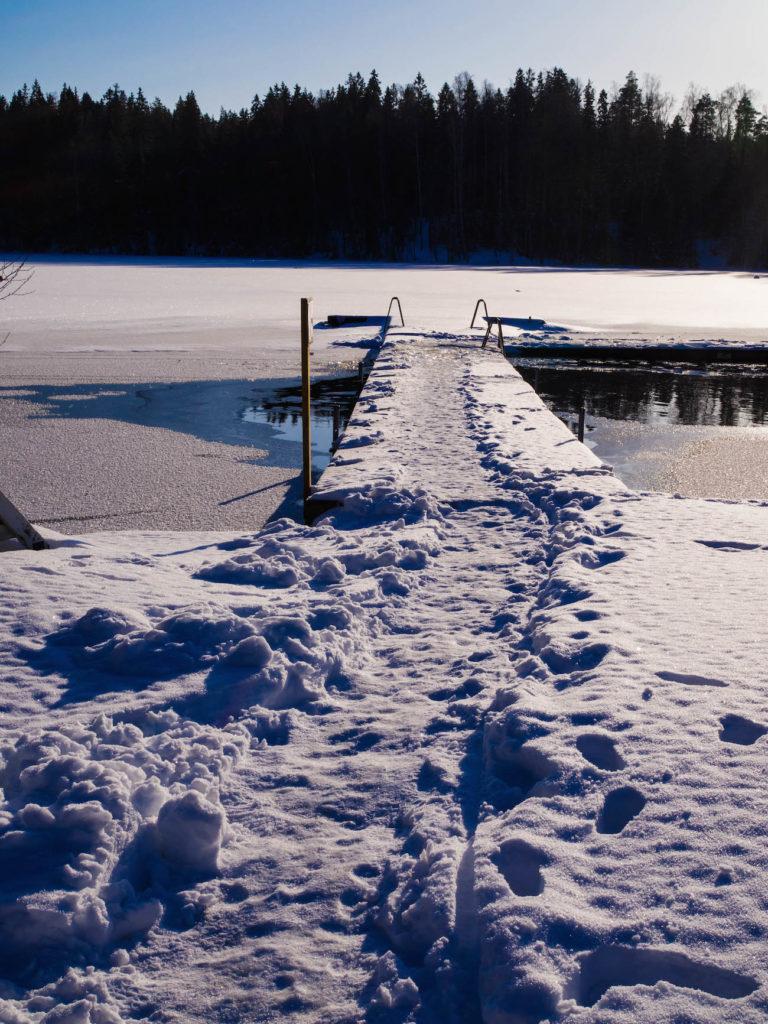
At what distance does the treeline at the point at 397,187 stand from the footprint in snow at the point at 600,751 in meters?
63.8

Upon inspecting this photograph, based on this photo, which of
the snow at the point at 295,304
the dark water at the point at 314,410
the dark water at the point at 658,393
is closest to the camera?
the dark water at the point at 314,410

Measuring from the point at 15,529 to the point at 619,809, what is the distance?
3.66 meters

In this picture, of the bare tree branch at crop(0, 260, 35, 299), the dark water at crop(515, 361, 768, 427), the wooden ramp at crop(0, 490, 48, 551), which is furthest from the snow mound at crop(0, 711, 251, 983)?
the dark water at crop(515, 361, 768, 427)

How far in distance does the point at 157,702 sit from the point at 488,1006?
1.67 m

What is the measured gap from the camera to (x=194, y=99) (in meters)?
69.6

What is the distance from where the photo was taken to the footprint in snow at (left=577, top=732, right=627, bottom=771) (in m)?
2.67

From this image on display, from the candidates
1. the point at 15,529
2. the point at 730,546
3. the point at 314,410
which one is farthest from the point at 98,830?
the point at 314,410

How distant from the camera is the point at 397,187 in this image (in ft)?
215

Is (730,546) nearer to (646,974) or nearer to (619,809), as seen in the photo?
(619,809)

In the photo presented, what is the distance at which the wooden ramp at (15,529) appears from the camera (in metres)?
4.80

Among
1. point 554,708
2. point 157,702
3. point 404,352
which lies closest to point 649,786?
point 554,708

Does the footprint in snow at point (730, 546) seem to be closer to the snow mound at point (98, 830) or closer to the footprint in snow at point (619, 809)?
the footprint in snow at point (619, 809)

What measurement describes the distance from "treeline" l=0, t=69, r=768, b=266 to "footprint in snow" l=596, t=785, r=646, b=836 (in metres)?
64.1

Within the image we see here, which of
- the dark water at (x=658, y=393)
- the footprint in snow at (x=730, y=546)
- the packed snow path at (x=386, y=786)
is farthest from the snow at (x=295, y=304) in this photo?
the packed snow path at (x=386, y=786)
